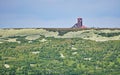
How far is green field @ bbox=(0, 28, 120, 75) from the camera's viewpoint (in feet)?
351

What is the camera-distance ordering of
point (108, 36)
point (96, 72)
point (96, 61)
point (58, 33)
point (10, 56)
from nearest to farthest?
point (96, 72), point (96, 61), point (10, 56), point (108, 36), point (58, 33)

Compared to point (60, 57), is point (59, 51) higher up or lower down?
higher up

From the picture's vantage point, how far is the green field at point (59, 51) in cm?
10712

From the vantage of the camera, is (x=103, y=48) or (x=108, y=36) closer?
(x=103, y=48)

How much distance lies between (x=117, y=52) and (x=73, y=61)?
1728 centimetres

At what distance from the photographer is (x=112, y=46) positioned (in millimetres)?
132750

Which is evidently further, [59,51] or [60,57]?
[59,51]

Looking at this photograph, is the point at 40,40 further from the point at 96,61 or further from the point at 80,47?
the point at 96,61

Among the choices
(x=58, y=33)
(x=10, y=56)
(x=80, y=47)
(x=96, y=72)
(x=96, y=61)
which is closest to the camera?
(x=96, y=72)

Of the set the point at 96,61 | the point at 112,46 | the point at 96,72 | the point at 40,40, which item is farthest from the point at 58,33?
the point at 96,72

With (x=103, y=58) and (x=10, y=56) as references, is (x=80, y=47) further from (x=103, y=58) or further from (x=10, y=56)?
(x=10, y=56)

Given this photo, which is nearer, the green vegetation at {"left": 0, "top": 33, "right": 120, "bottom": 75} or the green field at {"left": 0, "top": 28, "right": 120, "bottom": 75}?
the green vegetation at {"left": 0, "top": 33, "right": 120, "bottom": 75}

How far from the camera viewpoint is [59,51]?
132m

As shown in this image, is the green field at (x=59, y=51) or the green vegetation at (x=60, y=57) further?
the green field at (x=59, y=51)
